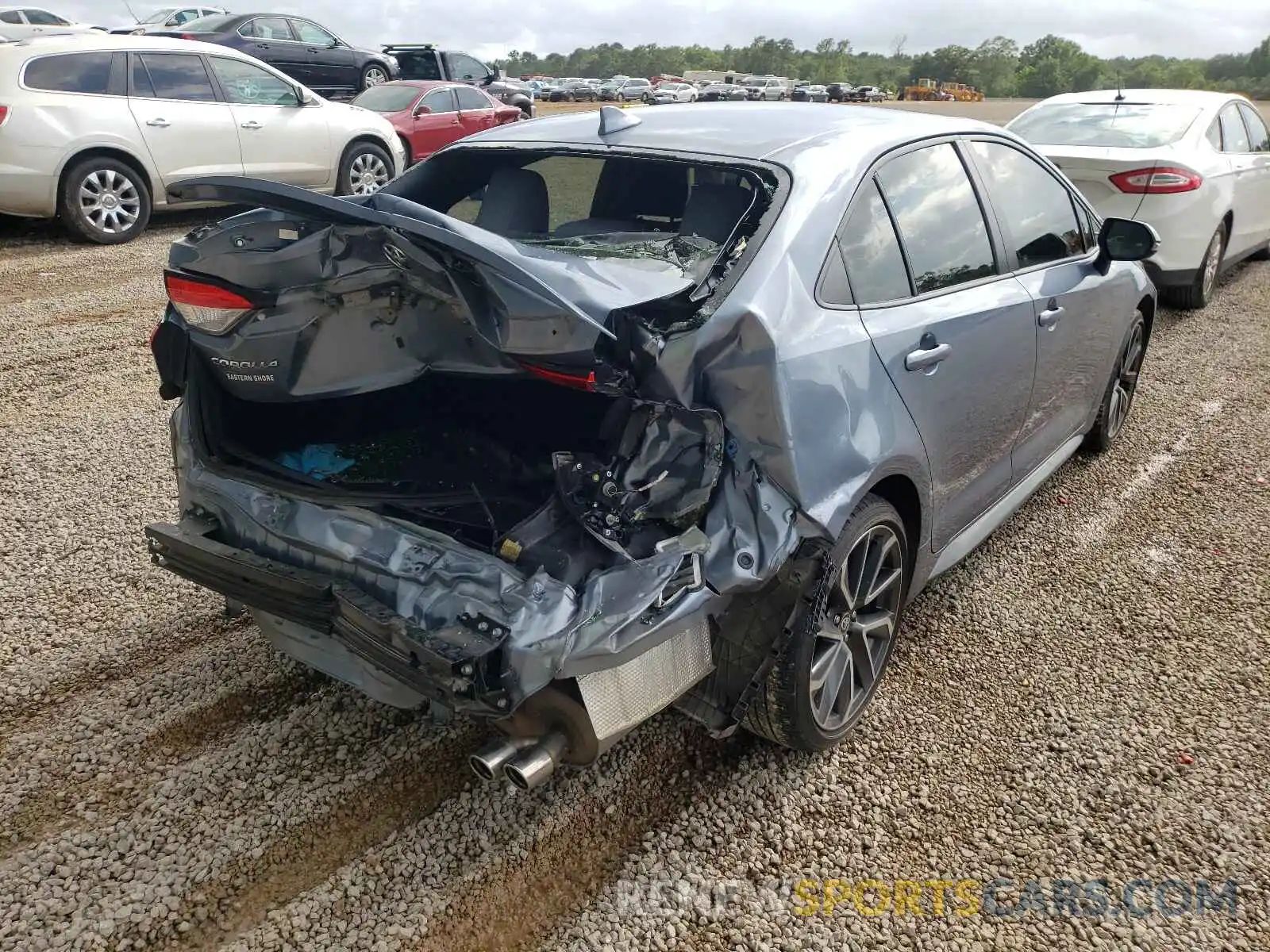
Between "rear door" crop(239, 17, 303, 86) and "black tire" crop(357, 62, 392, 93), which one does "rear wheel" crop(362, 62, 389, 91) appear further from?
"rear door" crop(239, 17, 303, 86)

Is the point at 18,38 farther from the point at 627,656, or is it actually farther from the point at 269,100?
the point at 627,656

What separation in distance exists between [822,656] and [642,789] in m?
0.63

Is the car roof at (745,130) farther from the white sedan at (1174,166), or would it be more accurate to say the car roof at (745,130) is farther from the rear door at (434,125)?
the rear door at (434,125)

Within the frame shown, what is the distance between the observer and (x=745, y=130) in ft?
9.52

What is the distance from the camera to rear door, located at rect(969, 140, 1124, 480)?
11.1 ft

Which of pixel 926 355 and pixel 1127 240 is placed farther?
pixel 1127 240

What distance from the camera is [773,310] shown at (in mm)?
2242

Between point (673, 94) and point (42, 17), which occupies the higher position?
point (42, 17)

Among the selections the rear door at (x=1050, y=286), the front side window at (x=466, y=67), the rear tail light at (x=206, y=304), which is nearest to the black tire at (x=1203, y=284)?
the rear door at (x=1050, y=286)

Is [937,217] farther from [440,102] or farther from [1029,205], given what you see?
[440,102]

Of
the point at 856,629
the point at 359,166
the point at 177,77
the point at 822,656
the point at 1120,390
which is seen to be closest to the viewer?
the point at 822,656

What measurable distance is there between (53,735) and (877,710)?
2511 mm

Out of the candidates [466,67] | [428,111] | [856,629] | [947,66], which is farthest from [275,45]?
[947,66]

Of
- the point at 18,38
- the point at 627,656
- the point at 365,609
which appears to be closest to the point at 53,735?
the point at 365,609
